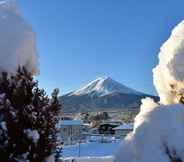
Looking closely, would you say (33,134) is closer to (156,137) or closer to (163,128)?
(156,137)

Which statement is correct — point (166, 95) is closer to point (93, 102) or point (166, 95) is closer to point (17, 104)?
point (17, 104)

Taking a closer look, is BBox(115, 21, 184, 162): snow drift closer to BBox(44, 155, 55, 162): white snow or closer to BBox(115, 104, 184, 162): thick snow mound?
BBox(115, 104, 184, 162): thick snow mound

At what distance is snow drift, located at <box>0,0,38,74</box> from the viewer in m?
7.52

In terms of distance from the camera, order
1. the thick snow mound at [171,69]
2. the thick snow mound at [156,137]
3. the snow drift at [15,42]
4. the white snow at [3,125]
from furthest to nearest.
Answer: the thick snow mound at [171,69] < the thick snow mound at [156,137] < the snow drift at [15,42] < the white snow at [3,125]

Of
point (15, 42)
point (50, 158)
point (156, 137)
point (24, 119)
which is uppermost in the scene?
point (15, 42)

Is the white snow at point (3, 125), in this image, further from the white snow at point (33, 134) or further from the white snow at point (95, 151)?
the white snow at point (95, 151)

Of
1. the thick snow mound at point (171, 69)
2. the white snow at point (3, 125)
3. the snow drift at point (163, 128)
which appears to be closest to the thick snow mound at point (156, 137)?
the snow drift at point (163, 128)

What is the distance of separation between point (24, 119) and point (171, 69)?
3.21 metres

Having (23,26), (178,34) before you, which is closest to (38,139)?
(23,26)

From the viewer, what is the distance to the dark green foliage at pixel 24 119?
7070 mm

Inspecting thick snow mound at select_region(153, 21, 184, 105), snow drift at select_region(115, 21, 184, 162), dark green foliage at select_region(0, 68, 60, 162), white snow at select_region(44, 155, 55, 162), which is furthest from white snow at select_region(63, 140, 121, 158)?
dark green foliage at select_region(0, 68, 60, 162)

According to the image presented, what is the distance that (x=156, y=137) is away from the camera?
26.3 ft

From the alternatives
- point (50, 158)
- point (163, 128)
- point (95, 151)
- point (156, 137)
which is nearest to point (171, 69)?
point (163, 128)

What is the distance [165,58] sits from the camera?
957 centimetres
